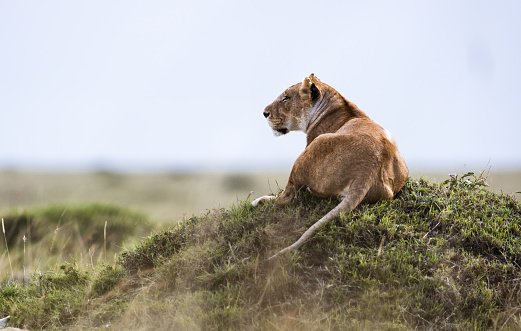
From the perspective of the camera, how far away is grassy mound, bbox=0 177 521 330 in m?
4.72

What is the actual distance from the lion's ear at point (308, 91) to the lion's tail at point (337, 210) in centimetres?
212

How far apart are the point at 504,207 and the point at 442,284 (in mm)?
2293

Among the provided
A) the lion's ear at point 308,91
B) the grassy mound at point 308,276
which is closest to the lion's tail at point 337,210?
the grassy mound at point 308,276

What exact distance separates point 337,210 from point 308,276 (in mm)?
801

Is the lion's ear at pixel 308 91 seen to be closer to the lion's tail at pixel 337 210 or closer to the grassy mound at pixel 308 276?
the grassy mound at pixel 308 276

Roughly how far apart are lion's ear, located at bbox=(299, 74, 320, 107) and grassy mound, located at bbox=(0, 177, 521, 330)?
177 cm

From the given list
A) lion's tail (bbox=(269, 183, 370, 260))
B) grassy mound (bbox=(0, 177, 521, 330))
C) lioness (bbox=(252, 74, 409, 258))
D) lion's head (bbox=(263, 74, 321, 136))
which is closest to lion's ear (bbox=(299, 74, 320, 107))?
lion's head (bbox=(263, 74, 321, 136))

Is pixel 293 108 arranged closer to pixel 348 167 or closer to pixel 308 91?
pixel 308 91

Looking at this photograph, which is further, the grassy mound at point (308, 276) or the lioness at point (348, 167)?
the lioness at point (348, 167)

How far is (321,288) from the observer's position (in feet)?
16.0

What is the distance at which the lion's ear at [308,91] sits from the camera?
715 centimetres

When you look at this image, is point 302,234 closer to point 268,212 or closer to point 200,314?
point 268,212

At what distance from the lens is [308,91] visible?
23.5ft

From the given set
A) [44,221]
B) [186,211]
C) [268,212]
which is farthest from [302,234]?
[44,221]
